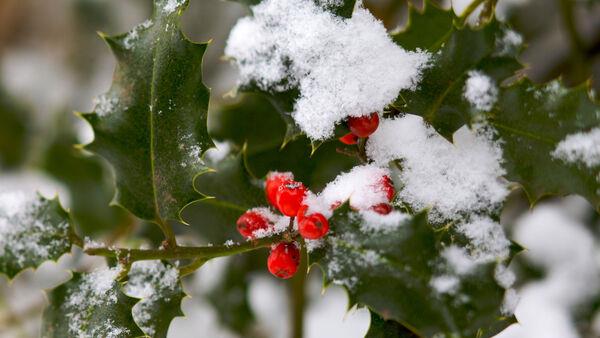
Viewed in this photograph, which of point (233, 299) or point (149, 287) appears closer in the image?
point (149, 287)

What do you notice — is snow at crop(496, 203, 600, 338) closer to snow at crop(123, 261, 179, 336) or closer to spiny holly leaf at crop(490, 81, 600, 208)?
spiny holly leaf at crop(490, 81, 600, 208)

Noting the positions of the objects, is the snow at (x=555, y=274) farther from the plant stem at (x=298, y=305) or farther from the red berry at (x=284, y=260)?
the red berry at (x=284, y=260)

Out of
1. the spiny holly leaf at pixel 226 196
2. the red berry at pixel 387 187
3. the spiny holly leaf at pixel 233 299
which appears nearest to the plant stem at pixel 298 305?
the spiny holly leaf at pixel 233 299

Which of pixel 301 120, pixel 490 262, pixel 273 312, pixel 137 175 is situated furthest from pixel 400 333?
pixel 273 312

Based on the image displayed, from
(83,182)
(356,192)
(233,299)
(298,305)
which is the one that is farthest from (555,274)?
(83,182)

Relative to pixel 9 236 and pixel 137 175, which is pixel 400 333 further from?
pixel 9 236

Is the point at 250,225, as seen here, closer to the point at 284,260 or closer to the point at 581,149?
the point at 284,260

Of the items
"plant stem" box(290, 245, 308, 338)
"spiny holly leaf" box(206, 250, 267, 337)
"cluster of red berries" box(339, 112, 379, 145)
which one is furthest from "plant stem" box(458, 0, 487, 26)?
"spiny holly leaf" box(206, 250, 267, 337)
